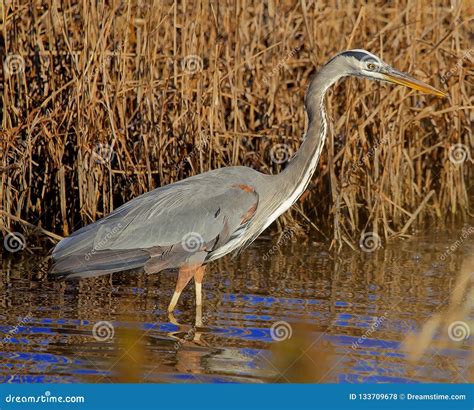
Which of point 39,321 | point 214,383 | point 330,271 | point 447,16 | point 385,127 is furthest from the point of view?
point 447,16

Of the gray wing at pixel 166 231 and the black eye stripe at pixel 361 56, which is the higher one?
the black eye stripe at pixel 361 56

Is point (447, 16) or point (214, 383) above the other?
point (447, 16)

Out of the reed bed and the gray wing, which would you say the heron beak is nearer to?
the gray wing

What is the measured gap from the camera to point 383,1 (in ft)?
28.8

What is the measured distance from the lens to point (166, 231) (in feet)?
19.4

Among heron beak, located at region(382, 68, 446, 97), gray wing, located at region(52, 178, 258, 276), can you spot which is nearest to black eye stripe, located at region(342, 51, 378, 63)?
heron beak, located at region(382, 68, 446, 97)

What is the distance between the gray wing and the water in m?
0.34

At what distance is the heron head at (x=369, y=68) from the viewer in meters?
6.27

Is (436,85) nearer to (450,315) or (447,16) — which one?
(447,16)

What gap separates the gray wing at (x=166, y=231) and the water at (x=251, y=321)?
0.34 meters

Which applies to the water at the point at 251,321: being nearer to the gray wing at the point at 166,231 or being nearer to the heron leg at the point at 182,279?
the heron leg at the point at 182,279

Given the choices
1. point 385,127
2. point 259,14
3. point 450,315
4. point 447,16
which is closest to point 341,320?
point 450,315

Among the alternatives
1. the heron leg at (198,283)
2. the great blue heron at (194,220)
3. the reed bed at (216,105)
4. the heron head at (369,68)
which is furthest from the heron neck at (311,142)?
the reed bed at (216,105)

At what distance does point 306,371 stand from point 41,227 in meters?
3.12
